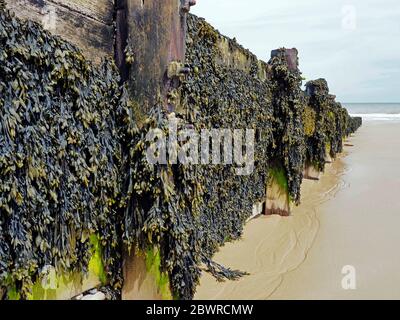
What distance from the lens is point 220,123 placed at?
171 inches

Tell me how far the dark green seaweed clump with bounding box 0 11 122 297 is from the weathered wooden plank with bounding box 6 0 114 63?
0.10m

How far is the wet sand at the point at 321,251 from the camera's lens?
3.64m

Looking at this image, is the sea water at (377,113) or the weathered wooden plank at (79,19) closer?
the weathered wooden plank at (79,19)

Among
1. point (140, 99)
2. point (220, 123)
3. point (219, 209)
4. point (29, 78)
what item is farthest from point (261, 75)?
point (29, 78)

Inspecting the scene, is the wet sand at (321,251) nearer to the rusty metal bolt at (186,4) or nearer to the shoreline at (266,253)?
the shoreline at (266,253)

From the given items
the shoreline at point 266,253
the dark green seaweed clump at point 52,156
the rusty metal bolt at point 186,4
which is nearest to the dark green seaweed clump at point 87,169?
the dark green seaweed clump at point 52,156

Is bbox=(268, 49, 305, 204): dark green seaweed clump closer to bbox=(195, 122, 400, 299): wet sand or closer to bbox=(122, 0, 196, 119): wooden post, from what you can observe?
bbox=(195, 122, 400, 299): wet sand

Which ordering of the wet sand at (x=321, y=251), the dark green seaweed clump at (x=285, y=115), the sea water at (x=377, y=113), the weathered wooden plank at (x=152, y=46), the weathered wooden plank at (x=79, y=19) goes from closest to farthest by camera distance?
the weathered wooden plank at (x=79, y=19) < the weathered wooden plank at (x=152, y=46) < the wet sand at (x=321, y=251) < the dark green seaweed clump at (x=285, y=115) < the sea water at (x=377, y=113)

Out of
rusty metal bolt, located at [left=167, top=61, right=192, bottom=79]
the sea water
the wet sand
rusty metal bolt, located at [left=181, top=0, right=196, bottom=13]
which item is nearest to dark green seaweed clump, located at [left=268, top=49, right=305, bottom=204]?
the wet sand

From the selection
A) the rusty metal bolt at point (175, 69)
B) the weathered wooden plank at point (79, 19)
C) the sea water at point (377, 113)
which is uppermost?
the sea water at point (377, 113)

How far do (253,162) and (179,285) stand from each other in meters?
2.81

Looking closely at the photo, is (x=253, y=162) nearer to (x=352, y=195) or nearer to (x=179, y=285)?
(x=179, y=285)

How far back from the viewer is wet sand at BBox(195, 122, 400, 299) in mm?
3645
